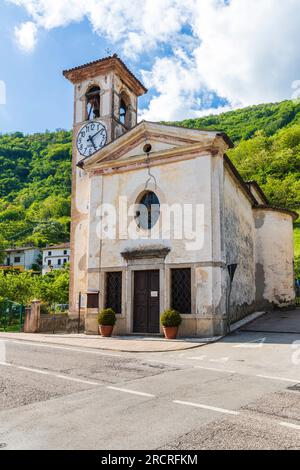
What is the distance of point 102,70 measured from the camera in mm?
22031

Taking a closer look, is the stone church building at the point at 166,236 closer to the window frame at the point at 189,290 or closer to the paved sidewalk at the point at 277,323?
the window frame at the point at 189,290

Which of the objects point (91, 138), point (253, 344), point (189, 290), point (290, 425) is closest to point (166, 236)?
point (189, 290)

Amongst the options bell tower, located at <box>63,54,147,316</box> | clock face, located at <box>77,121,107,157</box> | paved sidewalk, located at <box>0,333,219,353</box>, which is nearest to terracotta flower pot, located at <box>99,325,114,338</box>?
paved sidewalk, located at <box>0,333,219,353</box>

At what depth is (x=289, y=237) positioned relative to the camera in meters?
22.9

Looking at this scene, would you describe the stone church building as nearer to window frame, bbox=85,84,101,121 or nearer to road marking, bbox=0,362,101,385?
window frame, bbox=85,84,101,121

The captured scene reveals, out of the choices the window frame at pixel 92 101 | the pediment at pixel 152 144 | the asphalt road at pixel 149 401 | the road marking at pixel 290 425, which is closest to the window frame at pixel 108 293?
the pediment at pixel 152 144

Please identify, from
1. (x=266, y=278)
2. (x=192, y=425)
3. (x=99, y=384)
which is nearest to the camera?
(x=192, y=425)

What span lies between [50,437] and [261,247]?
19.2 m

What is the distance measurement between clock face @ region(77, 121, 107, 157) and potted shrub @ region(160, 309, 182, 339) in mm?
10788

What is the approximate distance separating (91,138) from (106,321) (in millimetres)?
10711

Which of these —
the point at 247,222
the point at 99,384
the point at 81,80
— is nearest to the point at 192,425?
the point at 99,384

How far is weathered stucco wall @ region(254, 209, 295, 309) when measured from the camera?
832 inches

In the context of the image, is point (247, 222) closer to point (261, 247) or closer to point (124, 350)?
point (261, 247)

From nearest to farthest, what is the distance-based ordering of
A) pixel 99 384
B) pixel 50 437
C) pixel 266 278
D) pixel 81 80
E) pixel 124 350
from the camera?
pixel 50 437, pixel 99 384, pixel 124 350, pixel 266 278, pixel 81 80
